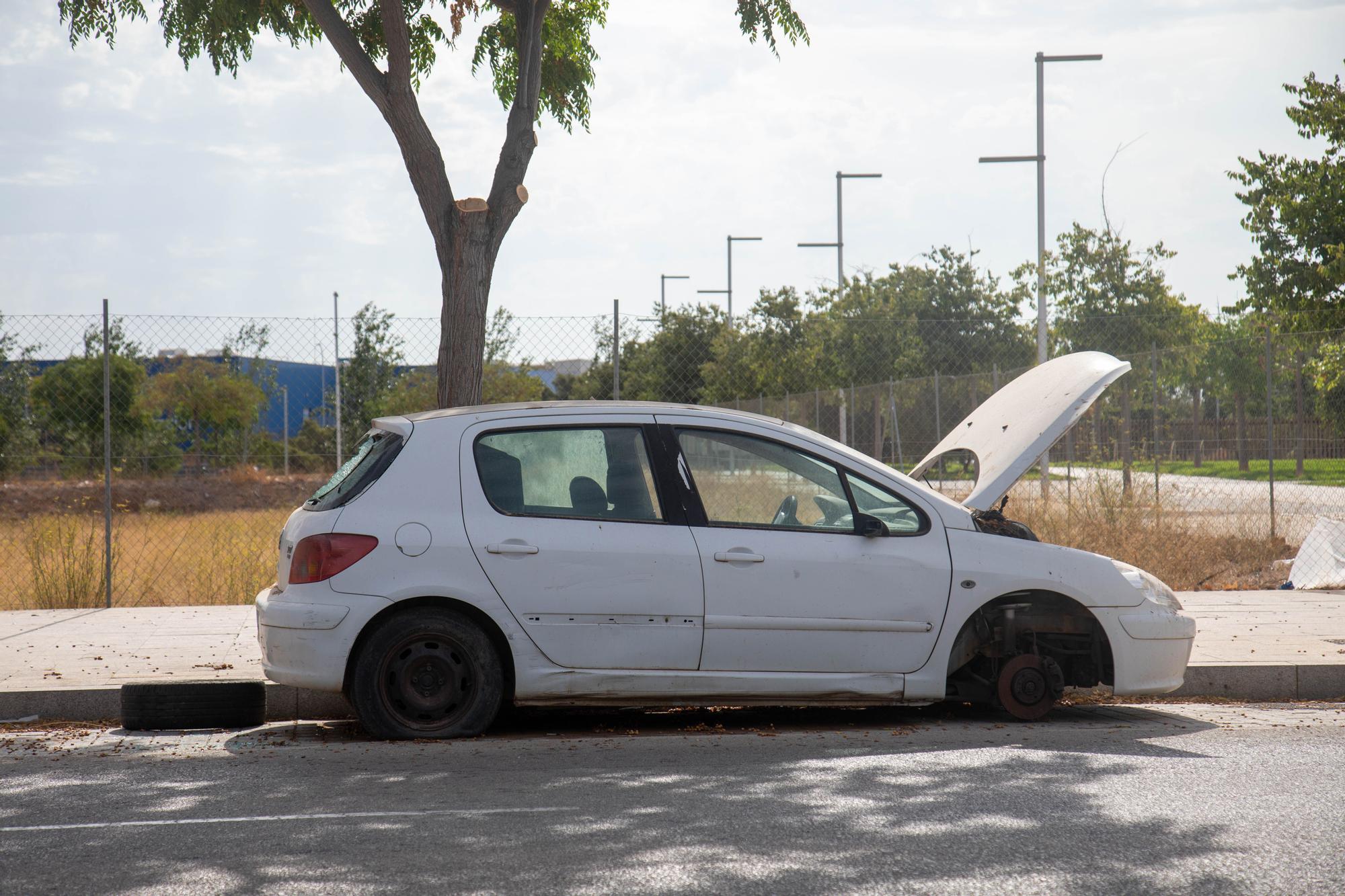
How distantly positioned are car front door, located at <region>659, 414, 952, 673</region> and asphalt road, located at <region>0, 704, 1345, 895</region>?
0.44 m

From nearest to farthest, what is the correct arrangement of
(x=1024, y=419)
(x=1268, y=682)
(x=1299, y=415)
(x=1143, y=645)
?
1. (x=1143, y=645)
2. (x=1024, y=419)
3. (x=1268, y=682)
4. (x=1299, y=415)

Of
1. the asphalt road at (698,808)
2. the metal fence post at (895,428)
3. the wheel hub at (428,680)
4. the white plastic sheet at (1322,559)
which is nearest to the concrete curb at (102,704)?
the asphalt road at (698,808)

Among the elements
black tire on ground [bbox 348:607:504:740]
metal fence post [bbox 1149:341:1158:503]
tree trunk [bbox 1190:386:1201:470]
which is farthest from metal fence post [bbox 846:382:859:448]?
black tire on ground [bbox 348:607:504:740]

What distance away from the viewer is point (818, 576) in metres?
6.14

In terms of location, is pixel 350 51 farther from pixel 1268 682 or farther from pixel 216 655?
pixel 1268 682

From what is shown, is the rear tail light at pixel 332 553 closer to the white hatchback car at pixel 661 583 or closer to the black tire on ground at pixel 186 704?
the white hatchback car at pixel 661 583

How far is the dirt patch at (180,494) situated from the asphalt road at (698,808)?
8.33 meters

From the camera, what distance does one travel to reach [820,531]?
20.5 feet

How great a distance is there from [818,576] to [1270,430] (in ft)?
28.6

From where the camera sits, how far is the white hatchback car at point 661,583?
5980 mm

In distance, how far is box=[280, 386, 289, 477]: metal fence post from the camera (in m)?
14.8

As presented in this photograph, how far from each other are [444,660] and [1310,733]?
14.1ft

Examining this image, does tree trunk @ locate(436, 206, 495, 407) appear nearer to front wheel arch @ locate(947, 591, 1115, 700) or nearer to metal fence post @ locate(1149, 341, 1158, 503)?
front wheel arch @ locate(947, 591, 1115, 700)

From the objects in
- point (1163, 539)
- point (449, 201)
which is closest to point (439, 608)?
point (449, 201)
